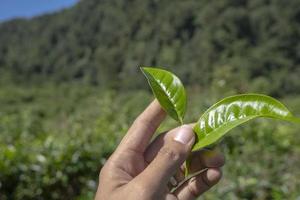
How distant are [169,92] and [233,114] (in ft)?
0.64

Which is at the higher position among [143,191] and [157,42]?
[143,191]

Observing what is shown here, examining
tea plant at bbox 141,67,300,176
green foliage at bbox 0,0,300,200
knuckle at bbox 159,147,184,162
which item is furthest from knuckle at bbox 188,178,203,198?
green foliage at bbox 0,0,300,200

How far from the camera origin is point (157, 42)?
2078 inches

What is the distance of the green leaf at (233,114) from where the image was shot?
3.68ft

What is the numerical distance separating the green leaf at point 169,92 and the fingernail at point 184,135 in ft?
0.10

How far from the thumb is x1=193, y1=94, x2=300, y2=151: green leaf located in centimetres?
3

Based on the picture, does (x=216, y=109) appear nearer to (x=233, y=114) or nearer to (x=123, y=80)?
(x=233, y=114)

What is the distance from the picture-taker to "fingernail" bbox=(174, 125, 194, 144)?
49.0 inches

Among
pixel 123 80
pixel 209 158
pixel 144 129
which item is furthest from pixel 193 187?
pixel 123 80

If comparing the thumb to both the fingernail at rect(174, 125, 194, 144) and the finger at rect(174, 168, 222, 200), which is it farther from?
the finger at rect(174, 168, 222, 200)

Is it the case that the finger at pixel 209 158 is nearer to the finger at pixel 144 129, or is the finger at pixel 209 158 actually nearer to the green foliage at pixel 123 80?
the finger at pixel 144 129

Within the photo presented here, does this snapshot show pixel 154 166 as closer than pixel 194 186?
Yes

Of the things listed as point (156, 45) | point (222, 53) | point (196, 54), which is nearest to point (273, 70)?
point (222, 53)

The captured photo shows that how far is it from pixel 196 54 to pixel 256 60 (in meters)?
7.29
